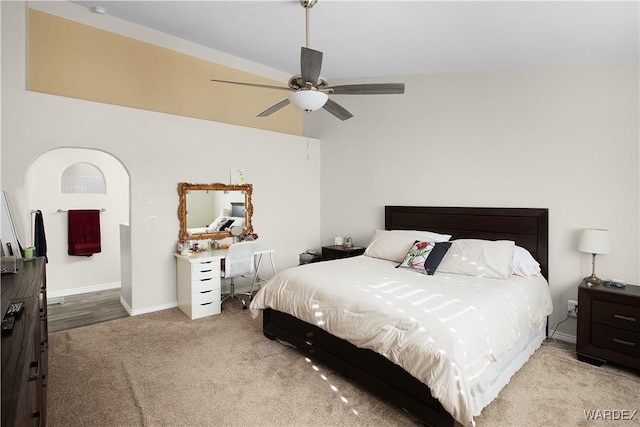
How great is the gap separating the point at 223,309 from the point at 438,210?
2825 millimetres

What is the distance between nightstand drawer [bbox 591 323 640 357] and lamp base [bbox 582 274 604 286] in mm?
354

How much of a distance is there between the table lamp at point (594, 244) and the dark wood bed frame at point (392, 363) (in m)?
0.37

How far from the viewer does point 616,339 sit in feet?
8.93

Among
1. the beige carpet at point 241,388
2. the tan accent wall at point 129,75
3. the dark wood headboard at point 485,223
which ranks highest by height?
the tan accent wall at point 129,75

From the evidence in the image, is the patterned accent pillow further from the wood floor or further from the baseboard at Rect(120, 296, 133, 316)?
the wood floor

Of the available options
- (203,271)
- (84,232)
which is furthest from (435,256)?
(84,232)

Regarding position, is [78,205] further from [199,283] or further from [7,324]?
[7,324]

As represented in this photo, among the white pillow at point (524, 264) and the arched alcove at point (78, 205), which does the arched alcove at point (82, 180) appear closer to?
the arched alcove at point (78, 205)

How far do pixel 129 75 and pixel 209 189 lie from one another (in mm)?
1510

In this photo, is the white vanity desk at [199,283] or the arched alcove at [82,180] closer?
the white vanity desk at [199,283]

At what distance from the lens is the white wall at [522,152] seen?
3057 millimetres

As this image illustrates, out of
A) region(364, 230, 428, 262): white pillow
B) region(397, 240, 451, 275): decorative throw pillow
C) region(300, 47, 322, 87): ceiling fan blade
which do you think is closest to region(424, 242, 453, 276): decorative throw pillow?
region(397, 240, 451, 275): decorative throw pillow

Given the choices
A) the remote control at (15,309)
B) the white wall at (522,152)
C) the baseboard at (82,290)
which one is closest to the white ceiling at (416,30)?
the white wall at (522,152)

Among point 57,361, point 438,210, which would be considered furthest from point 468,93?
point 57,361
